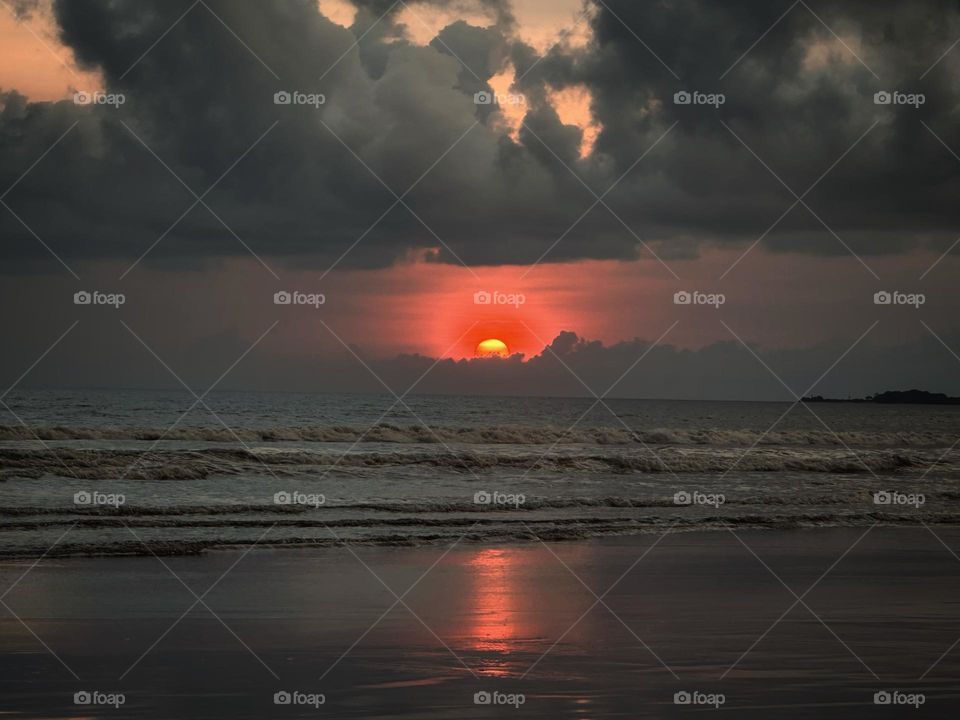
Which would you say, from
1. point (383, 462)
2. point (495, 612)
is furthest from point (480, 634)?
point (383, 462)

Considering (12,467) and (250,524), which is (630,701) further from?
(12,467)

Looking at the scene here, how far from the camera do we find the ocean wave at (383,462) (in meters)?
31.2

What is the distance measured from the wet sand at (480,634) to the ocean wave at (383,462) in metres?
15.4

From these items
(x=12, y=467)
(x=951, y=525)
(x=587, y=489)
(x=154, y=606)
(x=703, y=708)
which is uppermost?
(x=12, y=467)

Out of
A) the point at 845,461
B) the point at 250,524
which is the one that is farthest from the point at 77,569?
the point at 845,461

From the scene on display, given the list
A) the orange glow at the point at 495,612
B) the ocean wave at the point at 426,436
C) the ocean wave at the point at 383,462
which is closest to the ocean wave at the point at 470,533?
the orange glow at the point at 495,612

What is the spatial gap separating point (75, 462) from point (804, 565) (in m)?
24.5

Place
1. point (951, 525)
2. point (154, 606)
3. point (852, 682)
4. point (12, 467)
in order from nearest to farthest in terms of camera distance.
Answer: point (852, 682) → point (154, 606) → point (951, 525) → point (12, 467)

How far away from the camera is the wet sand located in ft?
27.7

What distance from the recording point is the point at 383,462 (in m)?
38.9

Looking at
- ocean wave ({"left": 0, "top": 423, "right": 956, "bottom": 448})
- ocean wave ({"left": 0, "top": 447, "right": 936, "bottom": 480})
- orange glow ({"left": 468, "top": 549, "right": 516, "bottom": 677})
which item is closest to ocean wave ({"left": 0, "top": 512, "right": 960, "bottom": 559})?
orange glow ({"left": 468, "top": 549, "right": 516, "bottom": 677})

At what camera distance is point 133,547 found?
55.6ft

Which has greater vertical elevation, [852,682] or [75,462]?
[75,462]

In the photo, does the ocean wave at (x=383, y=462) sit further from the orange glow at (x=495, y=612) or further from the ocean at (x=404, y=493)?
the orange glow at (x=495, y=612)
